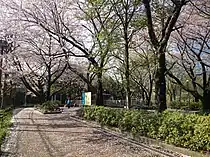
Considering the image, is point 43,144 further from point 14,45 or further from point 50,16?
point 14,45

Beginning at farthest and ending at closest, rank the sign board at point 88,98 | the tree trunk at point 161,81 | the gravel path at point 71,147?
the sign board at point 88,98
the tree trunk at point 161,81
the gravel path at point 71,147

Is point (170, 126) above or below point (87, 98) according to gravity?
below

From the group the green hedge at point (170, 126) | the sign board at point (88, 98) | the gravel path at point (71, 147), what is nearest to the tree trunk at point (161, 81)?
the green hedge at point (170, 126)

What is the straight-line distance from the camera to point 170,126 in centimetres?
809

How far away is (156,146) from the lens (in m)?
8.44

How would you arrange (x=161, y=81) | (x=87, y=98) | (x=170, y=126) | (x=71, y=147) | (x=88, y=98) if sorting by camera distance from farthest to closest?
(x=87, y=98) → (x=88, y=98) → (x=161, y=81) → (x=71, y=147) → (x=170, y=126)

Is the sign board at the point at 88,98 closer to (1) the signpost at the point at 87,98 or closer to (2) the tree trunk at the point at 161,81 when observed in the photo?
(1) the signpost at the point at 87,98

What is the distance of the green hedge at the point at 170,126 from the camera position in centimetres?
679

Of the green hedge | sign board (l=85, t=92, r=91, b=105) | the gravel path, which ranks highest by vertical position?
sign board (l=85, t=92, r=91, b=105)

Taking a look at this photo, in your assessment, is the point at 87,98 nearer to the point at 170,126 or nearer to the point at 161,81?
the point at 161,81

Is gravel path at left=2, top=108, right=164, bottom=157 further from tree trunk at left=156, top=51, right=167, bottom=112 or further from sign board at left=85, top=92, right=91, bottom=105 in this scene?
sign board at left=85, top=92, right=91, bottom=105

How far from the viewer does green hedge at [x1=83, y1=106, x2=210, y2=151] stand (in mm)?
6785

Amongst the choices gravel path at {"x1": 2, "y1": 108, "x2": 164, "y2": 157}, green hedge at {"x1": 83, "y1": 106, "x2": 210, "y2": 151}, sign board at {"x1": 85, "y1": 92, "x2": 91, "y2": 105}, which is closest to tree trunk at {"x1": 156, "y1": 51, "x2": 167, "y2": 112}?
green hedge at {"x1": 83, "y1": 106, "x2": 210, "y2": 151}

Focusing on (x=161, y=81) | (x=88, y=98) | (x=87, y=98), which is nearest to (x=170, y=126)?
(x=161, y=81)
